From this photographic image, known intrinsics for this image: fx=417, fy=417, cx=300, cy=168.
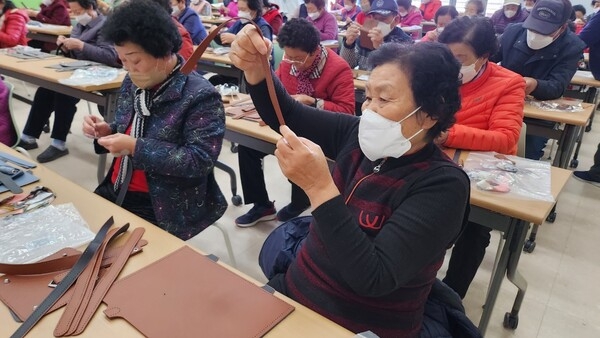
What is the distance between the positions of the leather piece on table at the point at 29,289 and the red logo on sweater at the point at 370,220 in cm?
60

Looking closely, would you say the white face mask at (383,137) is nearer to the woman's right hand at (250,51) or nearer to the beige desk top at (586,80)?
the woman's right hand at (250,51)

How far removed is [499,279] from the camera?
1.58 meters

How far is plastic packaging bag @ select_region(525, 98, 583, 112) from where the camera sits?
254 centimetres

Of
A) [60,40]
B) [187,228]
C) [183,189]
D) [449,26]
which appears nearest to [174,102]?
[183,189]

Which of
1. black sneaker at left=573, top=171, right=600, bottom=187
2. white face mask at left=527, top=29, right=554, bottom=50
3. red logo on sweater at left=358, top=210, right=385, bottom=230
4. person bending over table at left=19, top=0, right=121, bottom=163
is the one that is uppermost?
white face mask at left=527, top=29, right=554, bottom=50

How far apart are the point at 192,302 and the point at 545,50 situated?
2.72 metres

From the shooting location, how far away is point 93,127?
5.05 feet

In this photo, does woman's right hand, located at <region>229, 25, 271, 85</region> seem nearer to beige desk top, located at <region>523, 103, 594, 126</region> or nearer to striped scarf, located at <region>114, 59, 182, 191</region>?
striped scarf, located at <region>114, 59, 182, 191</region>

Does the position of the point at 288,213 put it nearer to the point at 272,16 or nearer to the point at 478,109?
the point at 478,109

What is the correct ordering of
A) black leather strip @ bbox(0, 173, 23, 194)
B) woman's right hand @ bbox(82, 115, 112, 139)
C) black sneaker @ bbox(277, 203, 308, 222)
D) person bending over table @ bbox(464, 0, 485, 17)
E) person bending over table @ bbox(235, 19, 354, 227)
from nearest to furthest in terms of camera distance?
black leather strip @ bbox(0, 173, 23, 194), woman's right hand @ bbox(82, 115, 112, 139), person bending over table @ bbox(235, 19, 354, 227), black sneaker @ bbox(277, 203, 308, 222), person bending over table @ bbox(464, 0, 485, 17)

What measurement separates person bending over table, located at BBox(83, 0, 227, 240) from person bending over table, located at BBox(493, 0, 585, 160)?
6.59 ft

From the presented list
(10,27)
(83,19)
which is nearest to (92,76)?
(83,19)

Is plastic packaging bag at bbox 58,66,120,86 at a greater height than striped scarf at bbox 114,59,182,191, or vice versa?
striped scarf at bbox 114,59,182,191

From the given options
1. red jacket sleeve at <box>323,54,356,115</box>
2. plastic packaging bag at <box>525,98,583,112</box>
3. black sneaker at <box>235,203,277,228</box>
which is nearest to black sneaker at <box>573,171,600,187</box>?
plastic packaging bag at <box>525,98,583,112</box>
